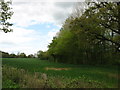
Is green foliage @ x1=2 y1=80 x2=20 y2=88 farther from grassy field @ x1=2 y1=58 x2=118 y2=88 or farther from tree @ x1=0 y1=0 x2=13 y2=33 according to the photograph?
tree @ x1=0 y1=0 x2=13 y2=33

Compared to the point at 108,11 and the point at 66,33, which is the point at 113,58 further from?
the point at 108,11

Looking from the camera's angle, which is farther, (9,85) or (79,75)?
(79,75)

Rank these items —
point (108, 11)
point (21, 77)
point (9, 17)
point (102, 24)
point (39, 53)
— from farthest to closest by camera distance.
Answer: point (39, 53)
point (102, 24)
point (108, 11)
point (9, 17)
point (21, 77)

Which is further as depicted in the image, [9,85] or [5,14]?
[5,14]

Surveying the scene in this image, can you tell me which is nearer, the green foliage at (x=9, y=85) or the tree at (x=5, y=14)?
the green foliage at (x=9, y=85)

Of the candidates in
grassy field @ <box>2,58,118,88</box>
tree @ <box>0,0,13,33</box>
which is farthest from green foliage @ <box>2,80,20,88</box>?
tree @ <box>0,0,13,33</box>

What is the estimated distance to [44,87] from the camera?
5719 millimetres

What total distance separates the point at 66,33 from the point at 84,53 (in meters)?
6.34

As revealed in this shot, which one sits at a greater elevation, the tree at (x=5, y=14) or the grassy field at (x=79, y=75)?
the tree at (x=5, y=14)

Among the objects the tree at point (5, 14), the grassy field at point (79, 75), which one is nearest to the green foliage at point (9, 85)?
the grassy field at point (79, 75)

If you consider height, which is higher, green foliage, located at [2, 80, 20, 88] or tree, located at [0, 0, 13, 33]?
tree, located at [0, 0, 13, 33]

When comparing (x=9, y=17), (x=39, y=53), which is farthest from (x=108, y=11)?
(x=39, y=53)

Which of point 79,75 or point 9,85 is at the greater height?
point 9,85

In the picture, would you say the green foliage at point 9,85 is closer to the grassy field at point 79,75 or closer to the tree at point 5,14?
the grassy field at point 79,75
